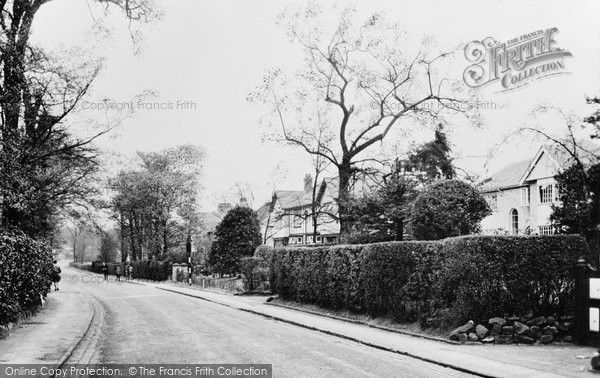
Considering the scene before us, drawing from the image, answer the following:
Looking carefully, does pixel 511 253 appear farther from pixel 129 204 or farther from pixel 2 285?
pixel 129 204

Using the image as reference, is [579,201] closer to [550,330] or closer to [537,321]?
[537,321]

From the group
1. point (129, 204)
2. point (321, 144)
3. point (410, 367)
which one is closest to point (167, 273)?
point (129, 204)

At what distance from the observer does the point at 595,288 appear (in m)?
11.7

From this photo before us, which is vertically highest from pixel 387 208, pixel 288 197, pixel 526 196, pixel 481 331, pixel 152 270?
pixel 288 197

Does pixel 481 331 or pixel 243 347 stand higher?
pixel 481 331

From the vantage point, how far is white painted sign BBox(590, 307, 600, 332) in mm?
11562

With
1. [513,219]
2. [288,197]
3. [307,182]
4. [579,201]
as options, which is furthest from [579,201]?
[288,197]

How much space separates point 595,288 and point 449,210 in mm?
9985

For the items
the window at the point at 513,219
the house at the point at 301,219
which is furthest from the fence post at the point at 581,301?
the house at the point at 301,219

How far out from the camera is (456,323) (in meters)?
Result: 14.4

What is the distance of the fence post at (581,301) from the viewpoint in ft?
41.4

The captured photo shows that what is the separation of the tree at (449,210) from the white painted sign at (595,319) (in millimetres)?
9804

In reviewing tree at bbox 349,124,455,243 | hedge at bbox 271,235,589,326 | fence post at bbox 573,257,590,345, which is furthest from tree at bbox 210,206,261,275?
fence post at bbox 573,257,590,345

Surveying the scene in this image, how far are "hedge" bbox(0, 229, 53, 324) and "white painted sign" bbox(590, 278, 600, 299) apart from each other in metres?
12.6
